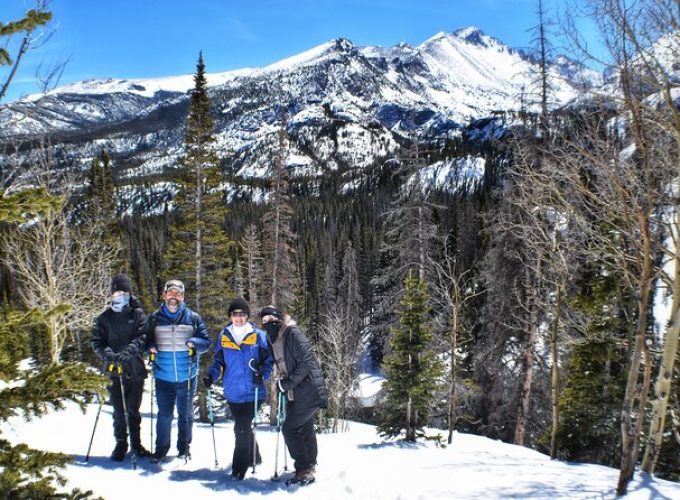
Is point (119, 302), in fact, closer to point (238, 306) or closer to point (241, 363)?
point (238, 306)

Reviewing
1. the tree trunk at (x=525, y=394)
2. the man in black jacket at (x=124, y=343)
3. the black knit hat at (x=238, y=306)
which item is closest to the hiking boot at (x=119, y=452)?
the man in black jacket at (x=124, y=343)

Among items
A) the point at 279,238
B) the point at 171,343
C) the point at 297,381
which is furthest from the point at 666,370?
the point at 279,238

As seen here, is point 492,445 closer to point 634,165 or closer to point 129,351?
point 634,165

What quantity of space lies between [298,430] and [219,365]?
4.39 ft

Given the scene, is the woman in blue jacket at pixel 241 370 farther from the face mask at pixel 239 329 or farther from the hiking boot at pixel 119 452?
the hiking boot at pixel 119 452

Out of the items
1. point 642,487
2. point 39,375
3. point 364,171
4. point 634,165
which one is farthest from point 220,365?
point 364,171

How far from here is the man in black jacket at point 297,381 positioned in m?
5.49

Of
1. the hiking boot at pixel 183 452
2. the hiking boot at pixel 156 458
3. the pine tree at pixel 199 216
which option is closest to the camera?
the hiking boot at pixel 156 458

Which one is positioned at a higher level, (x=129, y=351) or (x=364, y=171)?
(x=364, y=171)

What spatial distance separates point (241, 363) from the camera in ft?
18.5

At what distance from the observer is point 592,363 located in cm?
1152

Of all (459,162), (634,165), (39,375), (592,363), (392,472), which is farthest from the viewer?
(459,162)

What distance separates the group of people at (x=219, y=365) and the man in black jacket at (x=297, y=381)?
12 mm

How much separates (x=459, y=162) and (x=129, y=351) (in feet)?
388
